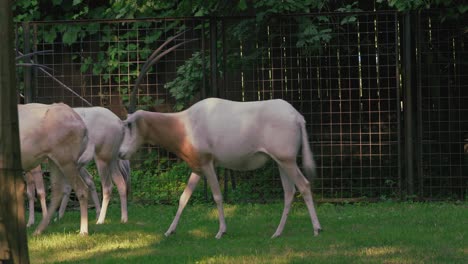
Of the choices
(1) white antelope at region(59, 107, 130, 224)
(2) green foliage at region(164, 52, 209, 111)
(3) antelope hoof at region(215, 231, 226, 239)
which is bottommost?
(3) antelope hoof at region(215, 231, 226, 239)

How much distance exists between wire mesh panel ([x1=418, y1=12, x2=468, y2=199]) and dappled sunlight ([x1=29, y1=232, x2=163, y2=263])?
5314 mm

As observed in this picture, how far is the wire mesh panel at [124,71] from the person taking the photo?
14883 mm

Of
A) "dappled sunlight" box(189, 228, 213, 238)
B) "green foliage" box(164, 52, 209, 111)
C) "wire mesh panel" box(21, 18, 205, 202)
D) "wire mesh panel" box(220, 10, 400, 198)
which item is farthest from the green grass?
"green foliage" box(164, 52, 209, 111)

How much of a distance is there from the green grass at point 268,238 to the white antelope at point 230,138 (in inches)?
18.3

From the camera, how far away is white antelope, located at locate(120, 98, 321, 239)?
32.4 ft

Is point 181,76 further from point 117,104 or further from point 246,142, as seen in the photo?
point 246,142

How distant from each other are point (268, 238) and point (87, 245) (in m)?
1.88

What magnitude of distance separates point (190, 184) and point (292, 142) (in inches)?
50.6

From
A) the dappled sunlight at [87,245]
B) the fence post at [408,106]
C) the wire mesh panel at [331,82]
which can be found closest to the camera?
the dappled sunlight at [87,245]

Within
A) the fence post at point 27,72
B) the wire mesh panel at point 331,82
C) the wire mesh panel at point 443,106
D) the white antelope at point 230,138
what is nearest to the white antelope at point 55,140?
the white antelope at point 230,138

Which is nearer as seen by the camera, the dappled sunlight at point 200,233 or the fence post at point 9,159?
the fence post at point 9,159

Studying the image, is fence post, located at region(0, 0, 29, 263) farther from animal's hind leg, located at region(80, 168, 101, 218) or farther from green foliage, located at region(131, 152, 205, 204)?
green foliage, located at region(131, 152, 205, 204)

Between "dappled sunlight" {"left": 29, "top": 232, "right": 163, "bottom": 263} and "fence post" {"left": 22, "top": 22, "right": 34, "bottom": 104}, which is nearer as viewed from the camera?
"dappled sunlight" {"left": 29, "top": 232, "right": 163, "bottom": 263}

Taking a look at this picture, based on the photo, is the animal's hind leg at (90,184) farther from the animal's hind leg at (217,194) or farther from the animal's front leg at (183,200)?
the animal's hind leg at (217,194)
